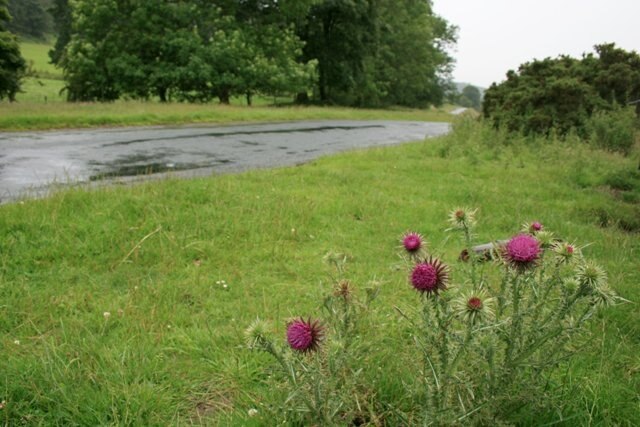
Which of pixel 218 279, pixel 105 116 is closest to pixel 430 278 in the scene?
pixel 218 279

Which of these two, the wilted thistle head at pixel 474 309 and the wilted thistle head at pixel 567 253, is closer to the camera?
the wilted thistle head at pixel 474 309

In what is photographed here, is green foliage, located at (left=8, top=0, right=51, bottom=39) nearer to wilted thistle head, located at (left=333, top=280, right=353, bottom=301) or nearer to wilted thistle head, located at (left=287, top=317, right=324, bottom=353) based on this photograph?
wilted thistle head, located at (left=333, top=280, right=353, bottom=301)

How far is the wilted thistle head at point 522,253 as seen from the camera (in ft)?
6.24

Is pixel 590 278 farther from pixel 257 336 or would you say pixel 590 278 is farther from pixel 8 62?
pixel 8 62

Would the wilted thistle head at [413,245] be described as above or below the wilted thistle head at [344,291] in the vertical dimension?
above

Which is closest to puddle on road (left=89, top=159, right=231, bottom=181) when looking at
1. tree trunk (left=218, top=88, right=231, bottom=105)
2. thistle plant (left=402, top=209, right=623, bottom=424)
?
thistle plant (left=402, top=209, right=623, bottom=424)

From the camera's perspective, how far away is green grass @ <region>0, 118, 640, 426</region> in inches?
106

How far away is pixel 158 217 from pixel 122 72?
24.2 metres

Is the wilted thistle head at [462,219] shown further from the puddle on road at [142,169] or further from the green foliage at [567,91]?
the green foliage at [567,91]

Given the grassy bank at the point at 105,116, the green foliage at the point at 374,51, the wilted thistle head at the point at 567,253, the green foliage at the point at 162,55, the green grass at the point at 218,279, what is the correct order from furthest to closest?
the green foliage at the point at 374,51, the green foliage at the point at 162,55, the grassy bank at the point at 105,116, the green grass at the point at 218,279, the wilted thistle head at the point at 567,253

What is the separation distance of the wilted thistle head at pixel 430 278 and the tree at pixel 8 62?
76.7 feet

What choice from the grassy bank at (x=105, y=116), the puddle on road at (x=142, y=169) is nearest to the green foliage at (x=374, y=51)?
the grassy bank at (x=105, y=116)

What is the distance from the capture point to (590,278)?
6.20 feet

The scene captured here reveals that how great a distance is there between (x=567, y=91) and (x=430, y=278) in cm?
1581
